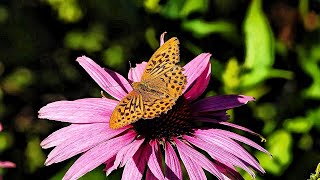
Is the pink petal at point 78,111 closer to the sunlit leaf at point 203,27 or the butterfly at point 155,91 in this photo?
the butterfly at point 155,91

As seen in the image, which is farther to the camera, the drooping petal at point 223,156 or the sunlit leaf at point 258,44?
the sunlit leaf at point 258,44

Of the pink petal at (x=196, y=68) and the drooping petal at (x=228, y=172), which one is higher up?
the pink petal at (x=196, y=68)

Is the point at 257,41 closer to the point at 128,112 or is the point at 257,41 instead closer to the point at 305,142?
the point at 305,142

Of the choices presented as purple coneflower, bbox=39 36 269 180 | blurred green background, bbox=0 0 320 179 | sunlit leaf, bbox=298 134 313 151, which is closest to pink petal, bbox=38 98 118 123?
purple coneflower, bbox=39 36 269 180

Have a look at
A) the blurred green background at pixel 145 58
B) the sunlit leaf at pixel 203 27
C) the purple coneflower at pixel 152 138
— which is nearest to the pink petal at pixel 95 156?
the purple coneflower at pixel 152 138

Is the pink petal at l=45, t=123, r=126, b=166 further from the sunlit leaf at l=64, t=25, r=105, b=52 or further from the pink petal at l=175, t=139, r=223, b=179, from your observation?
the sunlit leaf at l=64, t=25, r=105, b=52

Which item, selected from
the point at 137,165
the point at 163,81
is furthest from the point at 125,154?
the point at 163,81

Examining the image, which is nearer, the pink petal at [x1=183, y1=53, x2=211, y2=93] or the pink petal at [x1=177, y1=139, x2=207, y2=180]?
the pink petal at [x1=177, y1=139, x2=207, y2=180]
